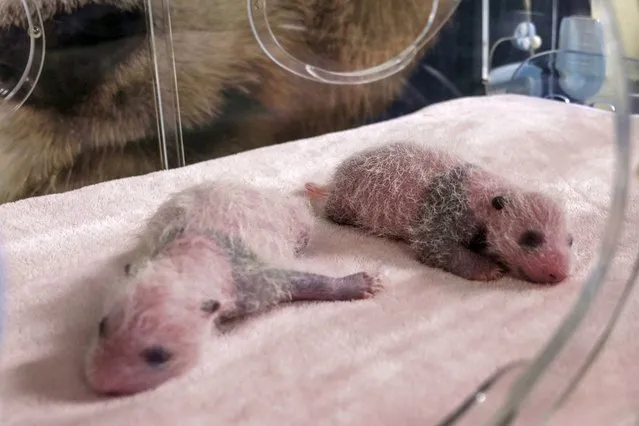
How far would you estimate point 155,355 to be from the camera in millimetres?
697

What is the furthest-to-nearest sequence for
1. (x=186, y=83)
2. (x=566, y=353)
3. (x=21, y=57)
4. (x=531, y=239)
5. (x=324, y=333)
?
(x=186, y=83), (x=21, y=57), (x=531, y=239), (x=324, y=333), (x=566, y=353)

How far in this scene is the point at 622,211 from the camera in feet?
1.73

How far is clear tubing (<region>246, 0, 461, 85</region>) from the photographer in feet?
5.50

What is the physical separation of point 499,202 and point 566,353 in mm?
458

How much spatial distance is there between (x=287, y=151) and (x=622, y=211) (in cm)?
107

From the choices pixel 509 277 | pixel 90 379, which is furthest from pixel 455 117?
pixel 90 379

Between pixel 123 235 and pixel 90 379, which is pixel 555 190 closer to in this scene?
pixel 123 235

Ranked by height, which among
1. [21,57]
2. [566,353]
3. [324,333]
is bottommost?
[324,333]

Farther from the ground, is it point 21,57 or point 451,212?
point 21,57

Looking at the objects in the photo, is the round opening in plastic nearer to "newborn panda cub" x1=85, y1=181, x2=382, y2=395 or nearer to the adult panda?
the adult panda

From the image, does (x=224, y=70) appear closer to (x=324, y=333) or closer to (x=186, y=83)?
(x=186, y=83)

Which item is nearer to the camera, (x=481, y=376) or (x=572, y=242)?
(x=481, y=376)

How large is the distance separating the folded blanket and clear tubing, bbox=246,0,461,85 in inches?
19.7

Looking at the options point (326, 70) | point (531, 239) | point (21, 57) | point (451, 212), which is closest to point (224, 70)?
point (326, 70)
